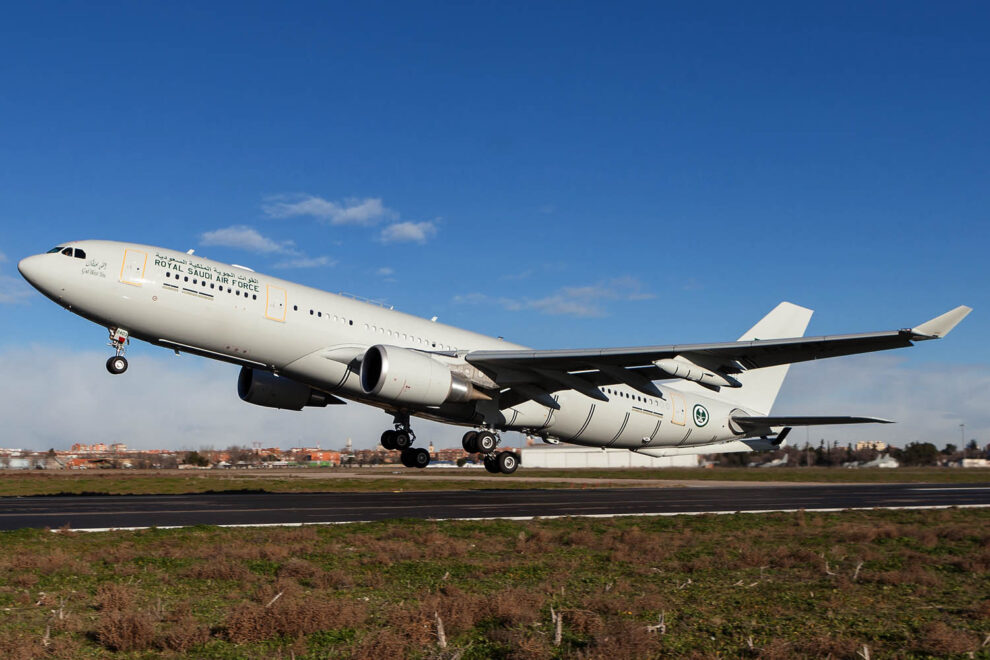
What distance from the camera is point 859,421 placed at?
109 ft

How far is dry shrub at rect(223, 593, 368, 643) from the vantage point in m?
8.34

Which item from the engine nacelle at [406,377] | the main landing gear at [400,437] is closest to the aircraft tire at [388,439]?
the main landing gear at [400,437]

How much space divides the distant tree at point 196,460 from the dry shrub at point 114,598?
13094cm

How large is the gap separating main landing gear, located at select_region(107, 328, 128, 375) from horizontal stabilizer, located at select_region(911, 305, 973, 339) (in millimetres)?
23651

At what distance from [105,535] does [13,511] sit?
359 inches

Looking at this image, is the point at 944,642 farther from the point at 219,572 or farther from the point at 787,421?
the point at 787,421

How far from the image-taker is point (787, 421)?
124ft

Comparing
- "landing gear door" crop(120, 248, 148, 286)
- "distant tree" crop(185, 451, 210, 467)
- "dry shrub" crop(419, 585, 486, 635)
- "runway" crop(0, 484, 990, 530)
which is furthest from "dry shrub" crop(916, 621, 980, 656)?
"distant tree" crop(185, 451, 210, 467)

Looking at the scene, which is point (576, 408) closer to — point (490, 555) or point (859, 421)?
point (859, 421)

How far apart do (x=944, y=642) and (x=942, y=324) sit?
51.4ft

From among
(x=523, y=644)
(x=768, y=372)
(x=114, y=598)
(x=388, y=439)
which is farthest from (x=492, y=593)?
(x=768, y=372)

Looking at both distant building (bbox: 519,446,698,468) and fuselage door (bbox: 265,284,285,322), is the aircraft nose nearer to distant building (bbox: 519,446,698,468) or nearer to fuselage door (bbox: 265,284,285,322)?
fuselage door (bbox: 265,284,285,322)

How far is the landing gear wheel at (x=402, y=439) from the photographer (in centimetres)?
3366

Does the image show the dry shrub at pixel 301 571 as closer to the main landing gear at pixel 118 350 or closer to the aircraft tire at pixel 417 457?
the main landing gear at pixel 118 350
